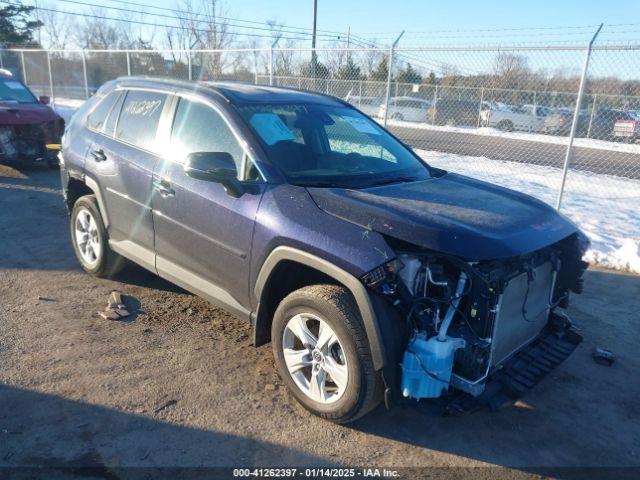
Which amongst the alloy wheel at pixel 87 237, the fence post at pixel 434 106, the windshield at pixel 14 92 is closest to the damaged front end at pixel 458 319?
the alloy wheel at pixel 87 237

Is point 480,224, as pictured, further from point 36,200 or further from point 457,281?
point 36,200

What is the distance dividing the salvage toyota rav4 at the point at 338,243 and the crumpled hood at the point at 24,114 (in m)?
5.97

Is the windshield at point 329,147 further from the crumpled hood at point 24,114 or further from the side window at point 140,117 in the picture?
the crumpled hood at point 24,114

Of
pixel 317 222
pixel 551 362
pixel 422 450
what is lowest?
pixel 422 450

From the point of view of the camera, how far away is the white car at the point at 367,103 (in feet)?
54.0

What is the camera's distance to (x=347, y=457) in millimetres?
2885

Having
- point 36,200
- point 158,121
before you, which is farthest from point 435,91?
point 158,121

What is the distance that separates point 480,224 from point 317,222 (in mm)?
924

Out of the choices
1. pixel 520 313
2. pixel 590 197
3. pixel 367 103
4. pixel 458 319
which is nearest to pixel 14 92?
pixel 367 103

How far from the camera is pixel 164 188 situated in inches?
155

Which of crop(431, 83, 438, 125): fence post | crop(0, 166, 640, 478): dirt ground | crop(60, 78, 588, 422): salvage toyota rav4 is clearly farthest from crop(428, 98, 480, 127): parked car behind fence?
crop(60, 78, 588, 422): salvage toyota rav4

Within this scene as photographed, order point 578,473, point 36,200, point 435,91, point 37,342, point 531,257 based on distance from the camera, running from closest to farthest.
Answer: point 578,473 < point 531,257 < point 37,342 < point 36,200 < point 435,91

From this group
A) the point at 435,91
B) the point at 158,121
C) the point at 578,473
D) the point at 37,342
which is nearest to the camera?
the point at 578,473

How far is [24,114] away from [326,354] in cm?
897
